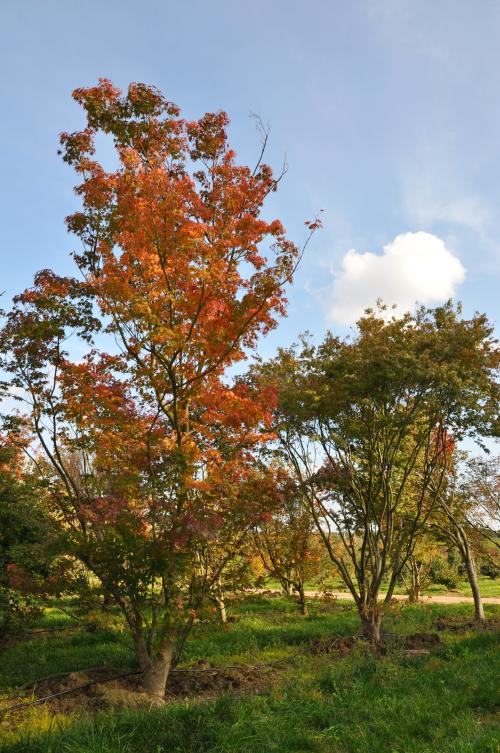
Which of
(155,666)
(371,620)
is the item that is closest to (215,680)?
(155,666)

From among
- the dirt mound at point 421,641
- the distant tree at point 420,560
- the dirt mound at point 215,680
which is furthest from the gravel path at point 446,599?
the dirt mound at point 215,680

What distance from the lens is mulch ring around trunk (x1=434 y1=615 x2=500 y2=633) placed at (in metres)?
12.6

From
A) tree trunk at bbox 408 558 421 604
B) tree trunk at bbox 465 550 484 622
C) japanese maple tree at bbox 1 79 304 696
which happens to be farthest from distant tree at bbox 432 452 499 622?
japanese maple tree at bbox 1 79 304 696

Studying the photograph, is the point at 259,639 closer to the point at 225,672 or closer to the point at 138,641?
the point at 225,672

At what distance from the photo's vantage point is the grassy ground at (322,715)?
4559 millimetres

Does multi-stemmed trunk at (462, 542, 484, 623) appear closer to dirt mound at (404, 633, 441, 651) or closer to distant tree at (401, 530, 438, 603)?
distant tree at (401, 530, 438, 603)

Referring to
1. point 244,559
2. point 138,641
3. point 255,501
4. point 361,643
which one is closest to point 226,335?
point 255,501

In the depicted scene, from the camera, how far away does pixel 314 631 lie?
12.2m

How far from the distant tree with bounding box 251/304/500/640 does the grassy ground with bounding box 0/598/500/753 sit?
2821 mm

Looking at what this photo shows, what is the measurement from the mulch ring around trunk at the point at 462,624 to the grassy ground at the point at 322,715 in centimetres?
361

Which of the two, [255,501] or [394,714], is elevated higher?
[255,501]

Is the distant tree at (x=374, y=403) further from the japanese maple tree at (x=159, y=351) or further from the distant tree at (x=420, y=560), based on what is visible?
the distant tree at (x=420, y=560)

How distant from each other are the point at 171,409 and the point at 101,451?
4.33ft

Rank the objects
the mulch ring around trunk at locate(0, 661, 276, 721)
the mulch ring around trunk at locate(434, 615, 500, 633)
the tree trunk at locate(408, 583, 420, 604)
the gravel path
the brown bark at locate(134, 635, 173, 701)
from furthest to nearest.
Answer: the gravel path, the tree trunk at locate(408, 583, 420, 604), the mulch ring around trunk at locate(434, 615, 500, 633), the brown bark at locate(134, 635, 173, 701), the mulch ring around trunk at locate(0, 661, 276, 721)
